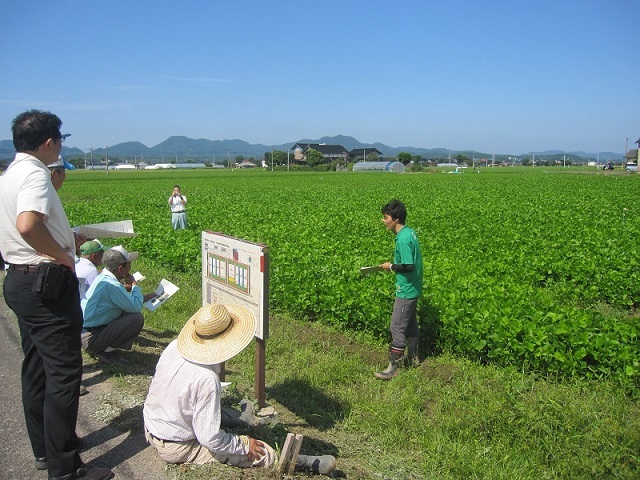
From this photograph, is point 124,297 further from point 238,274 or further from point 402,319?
point 402,319

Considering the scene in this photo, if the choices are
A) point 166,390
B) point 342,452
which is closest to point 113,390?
point 166,390

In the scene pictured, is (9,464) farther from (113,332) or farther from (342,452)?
(342,452)

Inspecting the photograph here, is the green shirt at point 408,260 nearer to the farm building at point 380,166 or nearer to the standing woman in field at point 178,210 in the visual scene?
the standing woman in field at point 178,210

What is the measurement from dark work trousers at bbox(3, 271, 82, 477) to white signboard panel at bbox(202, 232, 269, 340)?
1264mm

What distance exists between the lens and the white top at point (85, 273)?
5.44 m

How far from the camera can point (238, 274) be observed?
4332 mm

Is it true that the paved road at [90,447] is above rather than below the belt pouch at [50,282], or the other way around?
below

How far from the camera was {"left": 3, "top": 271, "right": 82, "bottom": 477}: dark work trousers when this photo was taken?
3.23 meters

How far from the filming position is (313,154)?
334ft

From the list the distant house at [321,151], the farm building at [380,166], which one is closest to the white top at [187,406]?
the farm building at [380,166]

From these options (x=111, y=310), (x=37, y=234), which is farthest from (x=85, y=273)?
(x=37, y=234)

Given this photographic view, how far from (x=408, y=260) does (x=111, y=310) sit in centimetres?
312

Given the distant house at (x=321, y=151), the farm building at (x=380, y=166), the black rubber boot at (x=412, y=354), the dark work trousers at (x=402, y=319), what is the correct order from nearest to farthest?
the dark work trousers at (x=402, y=319) < the black rubber boot at (x=412, y=354) < the farm building at (x=380, y=166) < the distant house at (x=321, y=151)

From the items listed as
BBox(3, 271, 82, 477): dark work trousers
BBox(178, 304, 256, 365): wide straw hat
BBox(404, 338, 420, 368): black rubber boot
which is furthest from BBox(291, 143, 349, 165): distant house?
BBox(3, 271, 82, 477): dark work trousers
